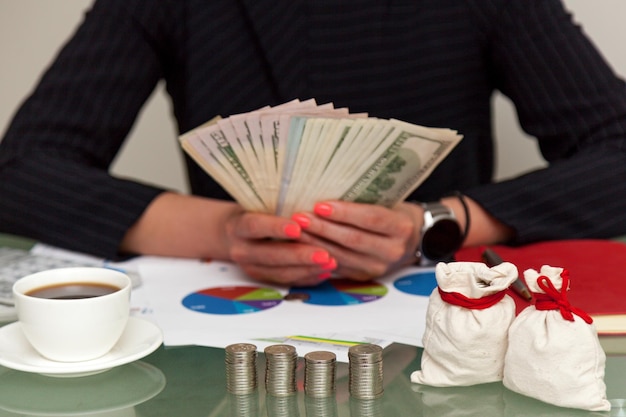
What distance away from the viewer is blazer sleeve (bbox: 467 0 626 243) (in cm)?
126

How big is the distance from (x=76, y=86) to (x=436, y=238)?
2.28 ft

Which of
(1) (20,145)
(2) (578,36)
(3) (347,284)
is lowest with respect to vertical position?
(3) (347,284)

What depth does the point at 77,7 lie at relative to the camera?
2.45 meters

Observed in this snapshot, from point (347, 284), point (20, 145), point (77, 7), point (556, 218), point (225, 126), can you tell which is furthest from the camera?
point (77, 7)

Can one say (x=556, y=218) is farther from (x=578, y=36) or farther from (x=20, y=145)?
(x=20, y=145)

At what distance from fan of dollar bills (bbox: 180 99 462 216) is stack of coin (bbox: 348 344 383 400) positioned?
29 cm

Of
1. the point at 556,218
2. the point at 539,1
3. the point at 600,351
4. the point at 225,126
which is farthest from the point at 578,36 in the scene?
the point at 600,351

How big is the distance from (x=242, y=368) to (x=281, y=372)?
4 centimetres

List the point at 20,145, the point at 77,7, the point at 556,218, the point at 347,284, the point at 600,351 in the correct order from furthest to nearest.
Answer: the point at 77,7
the point at 20,145
the point at 556,218
the point at 347,284
the point at 600,351

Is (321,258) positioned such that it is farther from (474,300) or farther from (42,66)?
(42,66)

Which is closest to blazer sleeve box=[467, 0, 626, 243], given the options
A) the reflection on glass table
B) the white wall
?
the reflection on glass table

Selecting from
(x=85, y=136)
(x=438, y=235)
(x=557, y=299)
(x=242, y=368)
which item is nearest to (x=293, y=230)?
(x=438, y=235)

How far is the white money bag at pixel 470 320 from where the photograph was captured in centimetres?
69

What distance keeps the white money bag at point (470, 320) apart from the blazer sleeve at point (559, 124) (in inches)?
20.8
